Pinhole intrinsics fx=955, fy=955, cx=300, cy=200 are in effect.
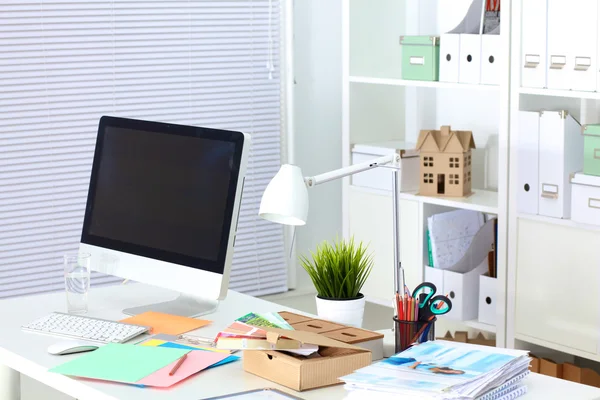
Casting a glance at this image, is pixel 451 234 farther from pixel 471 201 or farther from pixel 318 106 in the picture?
pixel 318 106

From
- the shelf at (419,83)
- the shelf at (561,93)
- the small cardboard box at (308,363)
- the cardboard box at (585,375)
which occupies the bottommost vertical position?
the cardboard box at (585,375)

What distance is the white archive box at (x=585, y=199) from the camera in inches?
113

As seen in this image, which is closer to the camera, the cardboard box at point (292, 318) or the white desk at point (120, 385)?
the white desk at point (120, 385)

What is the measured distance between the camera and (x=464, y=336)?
3.51m

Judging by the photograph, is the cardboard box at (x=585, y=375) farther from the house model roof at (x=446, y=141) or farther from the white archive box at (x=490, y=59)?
the white archive box at (x=490, y=59)

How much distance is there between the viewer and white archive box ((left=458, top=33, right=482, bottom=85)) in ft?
10.6

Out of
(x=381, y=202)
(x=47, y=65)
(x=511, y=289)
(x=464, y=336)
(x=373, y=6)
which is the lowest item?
(x=464, y=336)

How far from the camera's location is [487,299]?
10.7ft

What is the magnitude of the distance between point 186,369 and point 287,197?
411 mm

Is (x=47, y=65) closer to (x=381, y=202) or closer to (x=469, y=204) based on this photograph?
(x=381, y=202)

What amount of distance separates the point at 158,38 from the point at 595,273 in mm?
1800

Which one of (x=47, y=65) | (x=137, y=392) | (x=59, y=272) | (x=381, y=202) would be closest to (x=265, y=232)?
(x=381, y=202)

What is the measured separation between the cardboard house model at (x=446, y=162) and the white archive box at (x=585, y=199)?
527 millimetres

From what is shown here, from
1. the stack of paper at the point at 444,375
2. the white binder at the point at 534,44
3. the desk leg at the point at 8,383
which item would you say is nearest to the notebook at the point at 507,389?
the stack of paper at the point at 444,375
